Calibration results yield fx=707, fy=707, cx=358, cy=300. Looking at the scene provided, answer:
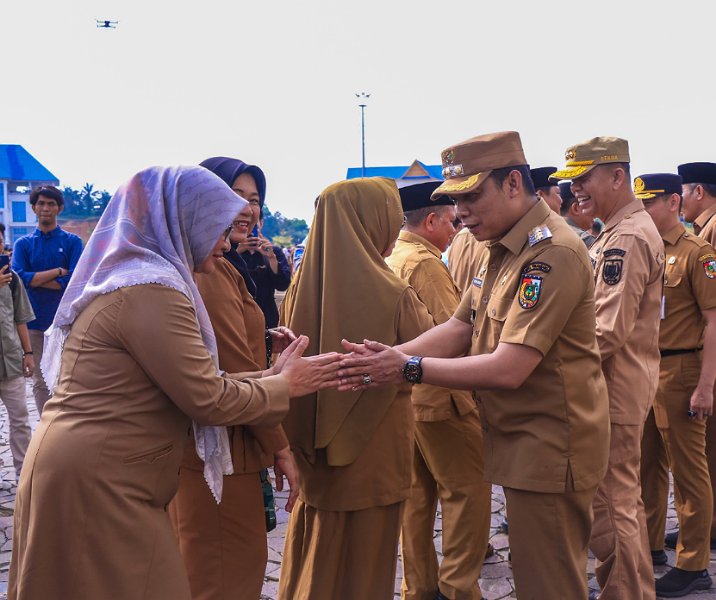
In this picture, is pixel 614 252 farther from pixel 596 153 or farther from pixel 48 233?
pixel 48 233

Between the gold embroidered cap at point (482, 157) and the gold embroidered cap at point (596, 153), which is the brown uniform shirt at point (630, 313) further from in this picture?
the gold embroidered cap at point (482, 157)

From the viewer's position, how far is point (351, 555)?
297cm

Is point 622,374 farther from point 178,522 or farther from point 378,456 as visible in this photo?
point 178,522

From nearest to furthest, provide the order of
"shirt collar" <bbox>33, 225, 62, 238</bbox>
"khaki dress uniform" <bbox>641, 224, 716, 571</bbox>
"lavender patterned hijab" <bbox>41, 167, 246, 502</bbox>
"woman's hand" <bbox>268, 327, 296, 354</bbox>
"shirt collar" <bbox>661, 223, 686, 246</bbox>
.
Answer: "lavender patterned hijab" <bbox>41, 167, 246, 502</bbox> < "woman's hand" <bbox>268, 327, 296, 354</bbox> < "khaki dress uniform" <bbox>641, 224, 716, 571</bbox> < "shirt collar" <bbox>661, 223, 686, 246</bbox> < "shirt collar" <bbox>33, 225, 62, 238</bbox>

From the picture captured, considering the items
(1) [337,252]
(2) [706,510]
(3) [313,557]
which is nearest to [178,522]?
(3) [313,557]

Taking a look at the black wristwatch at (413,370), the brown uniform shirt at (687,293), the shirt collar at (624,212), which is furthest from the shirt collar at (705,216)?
the black wristwatch at (413,370)

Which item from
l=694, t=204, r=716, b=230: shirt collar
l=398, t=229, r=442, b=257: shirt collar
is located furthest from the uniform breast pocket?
l=694, t=204, r=716, b=230: shirt collar

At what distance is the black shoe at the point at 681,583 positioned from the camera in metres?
3.99

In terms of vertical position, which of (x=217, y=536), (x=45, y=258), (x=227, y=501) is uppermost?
(x=45, y=258)

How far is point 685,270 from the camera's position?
4258mm

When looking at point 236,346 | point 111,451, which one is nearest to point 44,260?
point 236,346

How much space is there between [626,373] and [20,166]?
53.8m

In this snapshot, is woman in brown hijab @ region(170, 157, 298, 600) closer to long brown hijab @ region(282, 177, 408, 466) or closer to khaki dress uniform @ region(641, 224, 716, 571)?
long brown hijab @ region(282, 177, 408, 466)

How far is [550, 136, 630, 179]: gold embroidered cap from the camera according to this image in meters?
3.74
